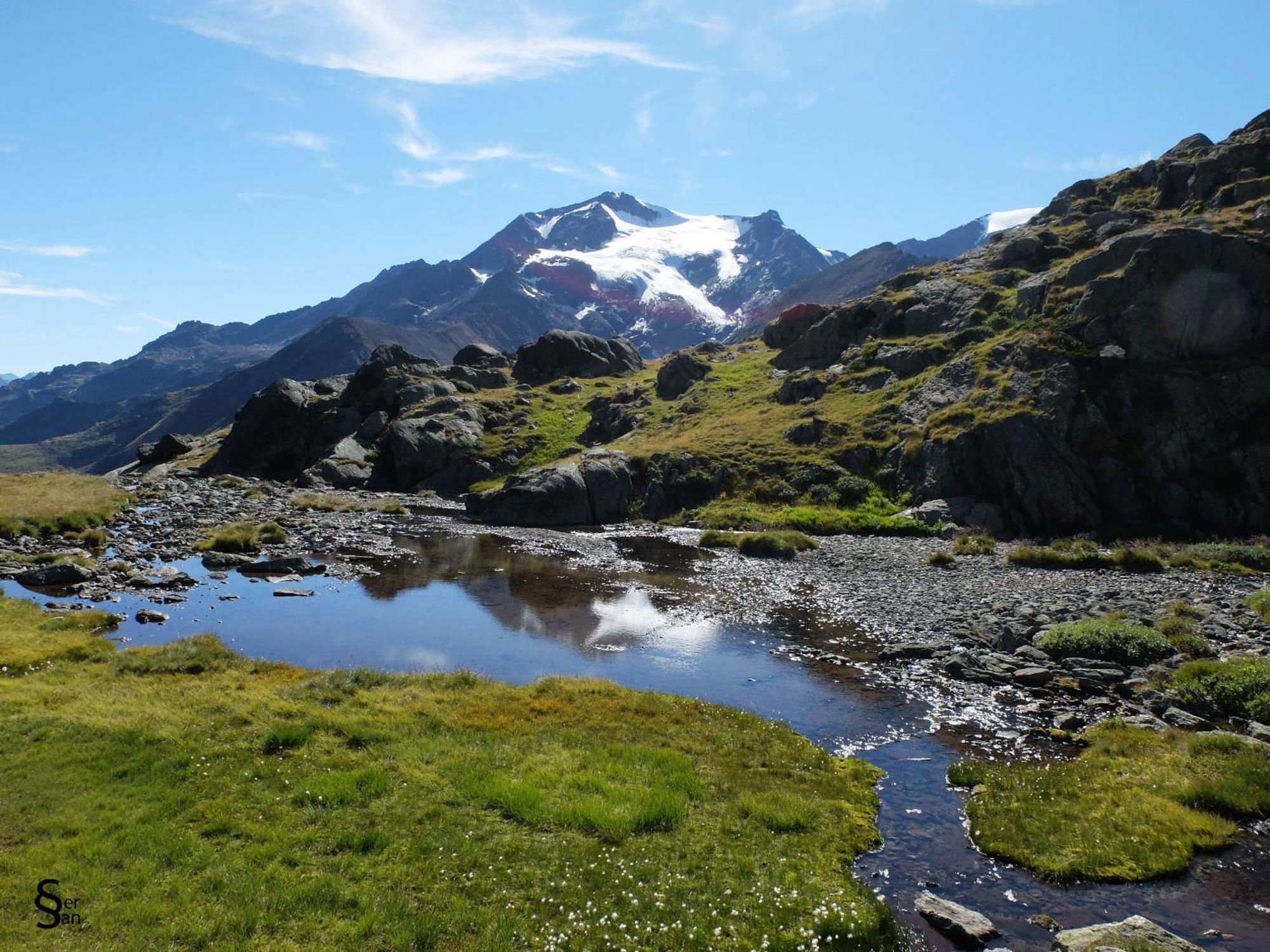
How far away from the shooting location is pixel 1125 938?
439 inches

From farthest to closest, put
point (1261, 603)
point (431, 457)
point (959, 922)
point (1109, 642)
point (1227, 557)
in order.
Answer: point (431, 457), point (1227, 557), point (1261, 603), point (1109, 642), point (959, 922)

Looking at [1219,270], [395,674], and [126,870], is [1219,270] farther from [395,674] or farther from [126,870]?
[126,870]

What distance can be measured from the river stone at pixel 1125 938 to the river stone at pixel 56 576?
46.2 m

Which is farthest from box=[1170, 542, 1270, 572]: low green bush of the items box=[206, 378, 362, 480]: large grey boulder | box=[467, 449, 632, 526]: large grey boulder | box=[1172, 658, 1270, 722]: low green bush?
box=[206, 378, 362, 480]: large grey boulder

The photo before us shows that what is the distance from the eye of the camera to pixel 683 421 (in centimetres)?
9888

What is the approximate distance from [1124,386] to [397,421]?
87.4 metres

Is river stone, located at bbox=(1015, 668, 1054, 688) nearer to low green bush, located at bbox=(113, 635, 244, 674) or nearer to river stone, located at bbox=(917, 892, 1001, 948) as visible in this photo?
river stone, located at bbox=(917, 892, 1001, 948)

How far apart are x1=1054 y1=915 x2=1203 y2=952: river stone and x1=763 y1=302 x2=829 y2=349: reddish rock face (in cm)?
11159

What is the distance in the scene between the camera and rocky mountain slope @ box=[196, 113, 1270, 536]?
184 ft

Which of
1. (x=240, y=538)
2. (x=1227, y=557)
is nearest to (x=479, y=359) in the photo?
(x=240, y=538)

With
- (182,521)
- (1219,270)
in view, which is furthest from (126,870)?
(1219,270)

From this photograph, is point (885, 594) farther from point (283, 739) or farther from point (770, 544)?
point (283, 739)

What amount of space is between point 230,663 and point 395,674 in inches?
239

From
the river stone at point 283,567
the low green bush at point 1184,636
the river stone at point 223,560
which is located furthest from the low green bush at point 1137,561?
the river stone at point 223,560
